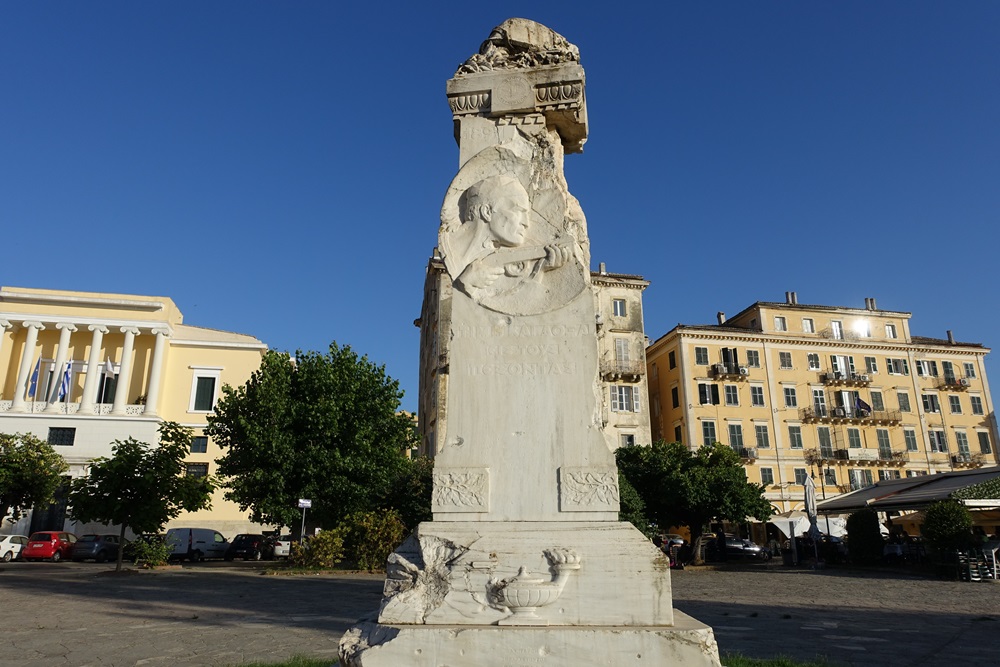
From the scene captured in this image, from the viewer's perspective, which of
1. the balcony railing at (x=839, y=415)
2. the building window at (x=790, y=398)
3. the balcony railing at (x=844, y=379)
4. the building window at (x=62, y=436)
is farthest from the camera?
the balcony railing at (x=844, y=379)

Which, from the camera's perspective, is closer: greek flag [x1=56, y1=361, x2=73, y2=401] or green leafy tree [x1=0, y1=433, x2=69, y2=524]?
green leafy tree [x1=0, y1=433, x2=69, y2=524]

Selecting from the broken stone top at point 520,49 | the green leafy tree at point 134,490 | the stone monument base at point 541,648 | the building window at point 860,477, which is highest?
the broken stone top at point 520,49

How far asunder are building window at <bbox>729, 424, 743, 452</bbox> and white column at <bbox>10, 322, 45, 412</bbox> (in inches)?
1622

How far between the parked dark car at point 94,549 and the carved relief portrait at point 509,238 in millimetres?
29604

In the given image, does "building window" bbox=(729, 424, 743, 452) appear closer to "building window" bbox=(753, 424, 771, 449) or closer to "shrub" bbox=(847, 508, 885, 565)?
"building window" bbox=(753, 424, 771, 449)

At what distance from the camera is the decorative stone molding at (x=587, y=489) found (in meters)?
4.41

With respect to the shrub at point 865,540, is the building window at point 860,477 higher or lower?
higher

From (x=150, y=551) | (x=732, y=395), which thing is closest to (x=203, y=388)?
(x=150, y=551)

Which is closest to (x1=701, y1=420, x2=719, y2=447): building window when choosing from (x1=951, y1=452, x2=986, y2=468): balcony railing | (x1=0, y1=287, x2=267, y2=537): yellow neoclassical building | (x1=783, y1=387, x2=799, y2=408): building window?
(x1=783, y1=387, x2=799, y2=408): building window

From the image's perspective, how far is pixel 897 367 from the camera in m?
47.0

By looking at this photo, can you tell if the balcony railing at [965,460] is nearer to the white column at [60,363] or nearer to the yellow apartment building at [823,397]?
the yellow apartment building at [823,397]

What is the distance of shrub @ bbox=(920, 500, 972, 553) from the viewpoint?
1778cm

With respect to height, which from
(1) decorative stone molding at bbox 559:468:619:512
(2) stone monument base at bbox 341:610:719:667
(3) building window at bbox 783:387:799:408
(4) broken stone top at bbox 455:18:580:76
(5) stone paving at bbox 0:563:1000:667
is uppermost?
(3) building window at bbox 783:387:799:408

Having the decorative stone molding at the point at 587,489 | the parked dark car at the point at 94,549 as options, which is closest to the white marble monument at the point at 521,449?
the decorative stone molding at the point at 587,489
